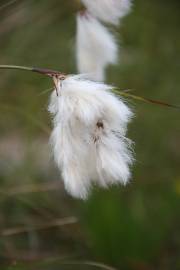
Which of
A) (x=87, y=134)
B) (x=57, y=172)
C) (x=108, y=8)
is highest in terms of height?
(x=108, y=8)

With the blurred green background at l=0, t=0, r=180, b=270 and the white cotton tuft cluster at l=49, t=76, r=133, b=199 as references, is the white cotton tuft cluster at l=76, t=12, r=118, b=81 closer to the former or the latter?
the blurred green background at l=0, t=0, r=180, b=270

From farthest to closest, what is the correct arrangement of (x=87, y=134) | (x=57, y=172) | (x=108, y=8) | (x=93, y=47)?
(x=57, y=172), (x=93, y=47), (x=108, y=8), (x=87, y=134)

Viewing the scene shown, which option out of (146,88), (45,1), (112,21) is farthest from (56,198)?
(112,21)

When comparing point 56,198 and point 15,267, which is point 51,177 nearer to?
point 56,198

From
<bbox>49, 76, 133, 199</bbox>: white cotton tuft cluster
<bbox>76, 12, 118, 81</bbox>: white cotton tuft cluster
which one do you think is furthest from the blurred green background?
<bbox>49, 76, 133, 199</bbox>: white cotton tuft cluster

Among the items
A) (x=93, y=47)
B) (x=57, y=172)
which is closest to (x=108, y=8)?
(x=93, y=47)

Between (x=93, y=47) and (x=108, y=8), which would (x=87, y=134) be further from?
(x=93, y=47)
